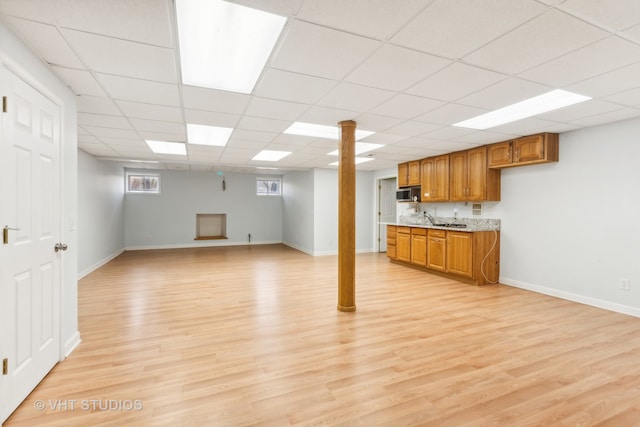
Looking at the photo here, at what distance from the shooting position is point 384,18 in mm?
1715

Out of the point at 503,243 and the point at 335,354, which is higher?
the point at 503,243

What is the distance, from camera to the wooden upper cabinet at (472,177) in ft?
16.7

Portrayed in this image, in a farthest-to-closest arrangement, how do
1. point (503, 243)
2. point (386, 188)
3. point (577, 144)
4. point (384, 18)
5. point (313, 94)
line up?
point (386, 188) < point (503, 243) < point (577, 144) < point (313, 94) < point (384, 18)

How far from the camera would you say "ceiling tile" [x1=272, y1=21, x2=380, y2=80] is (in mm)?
1861

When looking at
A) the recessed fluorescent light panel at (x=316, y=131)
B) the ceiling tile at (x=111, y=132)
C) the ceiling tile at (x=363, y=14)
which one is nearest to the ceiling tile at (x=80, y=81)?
the ceiling tile at (x=111, y=132)

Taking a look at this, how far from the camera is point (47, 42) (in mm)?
1927

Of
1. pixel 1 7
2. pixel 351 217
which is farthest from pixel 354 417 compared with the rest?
pixel 1 7

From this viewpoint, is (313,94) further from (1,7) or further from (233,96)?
(1,7)

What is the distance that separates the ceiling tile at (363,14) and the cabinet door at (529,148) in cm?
362

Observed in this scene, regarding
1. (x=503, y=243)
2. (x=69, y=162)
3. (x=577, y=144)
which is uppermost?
(x=577, y=144)

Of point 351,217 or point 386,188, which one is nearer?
point 351,217

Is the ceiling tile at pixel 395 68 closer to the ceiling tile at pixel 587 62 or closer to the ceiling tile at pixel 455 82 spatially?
the ceiling tile at pixel 455 82

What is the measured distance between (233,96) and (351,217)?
6.21ft

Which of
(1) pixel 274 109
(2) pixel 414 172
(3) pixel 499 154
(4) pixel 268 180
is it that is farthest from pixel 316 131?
(4) pixel 268 180
